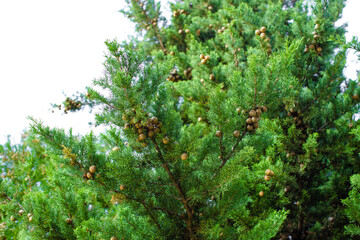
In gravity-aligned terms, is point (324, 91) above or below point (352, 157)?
above

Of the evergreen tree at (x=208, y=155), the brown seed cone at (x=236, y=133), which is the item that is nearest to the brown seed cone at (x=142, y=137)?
the evergreen tree at (x=208, y=155)

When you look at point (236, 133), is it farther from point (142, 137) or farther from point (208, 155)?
point (142, 137)

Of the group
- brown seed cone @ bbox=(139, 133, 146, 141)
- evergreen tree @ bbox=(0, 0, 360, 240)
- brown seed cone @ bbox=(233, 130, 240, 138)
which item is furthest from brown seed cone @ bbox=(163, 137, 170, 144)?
brown seed cone @ bbox=(233, 130, 240, 138)

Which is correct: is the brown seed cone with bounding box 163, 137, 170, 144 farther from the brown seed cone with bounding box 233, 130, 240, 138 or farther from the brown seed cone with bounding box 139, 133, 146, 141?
the brown seed cone with bounding box 233, 130, 240, 138

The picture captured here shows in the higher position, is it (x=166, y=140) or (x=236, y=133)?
(x=166, y=140)

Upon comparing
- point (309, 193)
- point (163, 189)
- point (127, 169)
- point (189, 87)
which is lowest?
point (309, 193)

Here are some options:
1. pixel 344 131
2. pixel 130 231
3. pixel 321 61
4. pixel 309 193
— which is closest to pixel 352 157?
pixel 344 131

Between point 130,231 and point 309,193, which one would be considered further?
point 309,193

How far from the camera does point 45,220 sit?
1.96 meters

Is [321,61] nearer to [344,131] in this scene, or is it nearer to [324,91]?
[324,91]

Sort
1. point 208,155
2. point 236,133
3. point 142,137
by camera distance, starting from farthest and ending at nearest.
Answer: point 208,155 < point 236,133 < point 142,137

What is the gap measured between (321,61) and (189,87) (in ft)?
4.97

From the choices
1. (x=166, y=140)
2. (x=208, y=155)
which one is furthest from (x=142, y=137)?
(x=208, y=155)

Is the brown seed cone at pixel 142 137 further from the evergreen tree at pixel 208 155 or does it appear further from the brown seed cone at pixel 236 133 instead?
the brown seed cone at pixel 236 133
